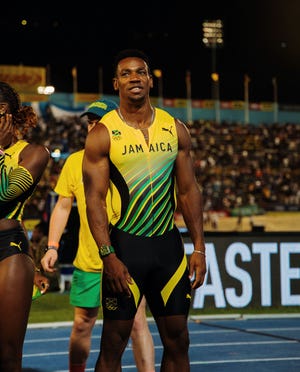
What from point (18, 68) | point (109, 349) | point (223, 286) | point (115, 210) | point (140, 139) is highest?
point (18, 68)

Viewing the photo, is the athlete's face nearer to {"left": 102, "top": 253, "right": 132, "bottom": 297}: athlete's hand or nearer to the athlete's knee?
{"left": 102, "top": 253, "right": 132, "bottom": 297}: athlete's hand

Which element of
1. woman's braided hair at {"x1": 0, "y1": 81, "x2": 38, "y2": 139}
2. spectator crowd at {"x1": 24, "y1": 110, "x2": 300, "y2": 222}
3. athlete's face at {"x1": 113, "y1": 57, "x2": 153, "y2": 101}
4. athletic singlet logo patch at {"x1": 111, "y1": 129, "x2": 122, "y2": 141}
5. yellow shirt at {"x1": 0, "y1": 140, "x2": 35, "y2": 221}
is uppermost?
athlete's face at {"x1": 113, "y1": 57, "x2": 153, "y2": 101}

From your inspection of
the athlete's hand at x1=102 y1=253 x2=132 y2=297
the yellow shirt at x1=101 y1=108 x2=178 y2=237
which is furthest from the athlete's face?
the athlete's hand at x1=102 y1=253 x2=132 y2=297

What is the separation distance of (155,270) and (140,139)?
0.78 metres

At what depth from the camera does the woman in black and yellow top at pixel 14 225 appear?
474 centimetres

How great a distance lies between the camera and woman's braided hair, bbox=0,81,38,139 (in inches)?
200

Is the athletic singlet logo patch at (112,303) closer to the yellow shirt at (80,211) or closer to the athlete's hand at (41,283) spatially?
the athlete's hand at (41,283)

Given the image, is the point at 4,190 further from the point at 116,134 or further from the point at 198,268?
the point at 198,268

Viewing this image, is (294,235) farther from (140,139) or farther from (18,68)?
(18,68)

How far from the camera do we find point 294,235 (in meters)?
13.8

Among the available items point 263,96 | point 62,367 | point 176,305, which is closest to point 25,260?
point 176,305

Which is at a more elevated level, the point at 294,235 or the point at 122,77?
the point at 122,77

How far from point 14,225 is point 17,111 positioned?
69cm

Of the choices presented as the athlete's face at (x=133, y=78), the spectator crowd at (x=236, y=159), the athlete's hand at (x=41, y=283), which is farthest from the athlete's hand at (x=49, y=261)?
the spectator crowd at (x=236, y=159)
